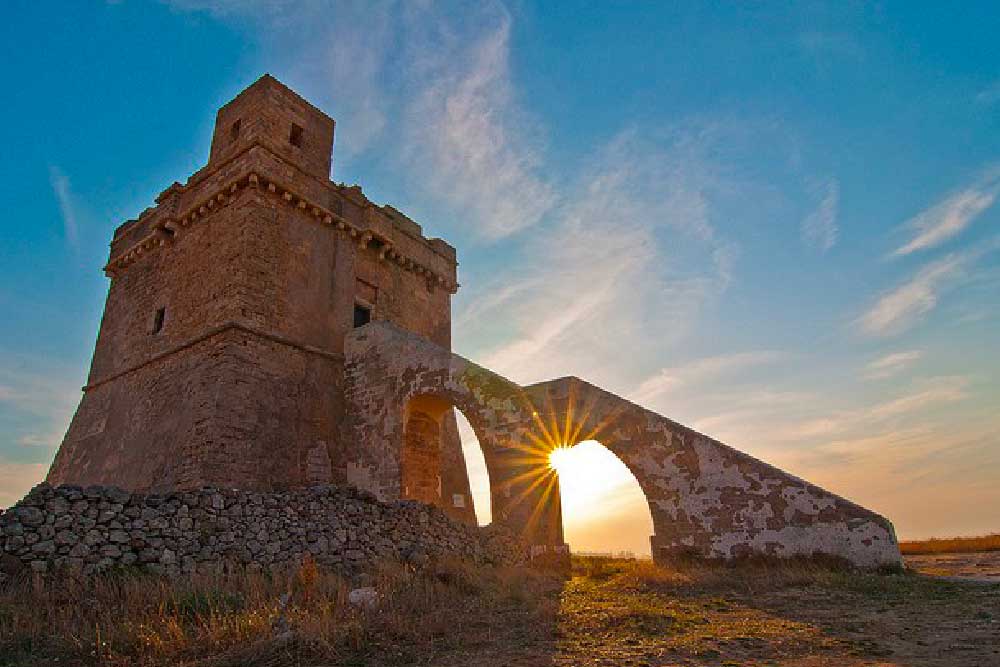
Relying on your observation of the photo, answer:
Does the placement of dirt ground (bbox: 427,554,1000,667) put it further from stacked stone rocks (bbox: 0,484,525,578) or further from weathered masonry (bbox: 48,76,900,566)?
stacked stone rocks (bbox: 0,484,525,578)

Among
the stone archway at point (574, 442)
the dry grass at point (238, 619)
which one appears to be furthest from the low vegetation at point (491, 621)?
the stone archway at point (574, 442)

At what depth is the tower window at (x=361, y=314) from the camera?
49.2 feet

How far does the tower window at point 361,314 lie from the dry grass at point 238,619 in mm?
8580

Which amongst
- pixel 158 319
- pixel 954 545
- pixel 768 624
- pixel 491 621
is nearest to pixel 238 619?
pixel 491 621

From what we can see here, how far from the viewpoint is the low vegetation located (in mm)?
4207

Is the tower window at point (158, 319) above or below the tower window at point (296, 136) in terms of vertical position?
below

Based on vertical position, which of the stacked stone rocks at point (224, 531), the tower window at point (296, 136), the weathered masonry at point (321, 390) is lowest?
the stacked stone rocks at point (224, 531)

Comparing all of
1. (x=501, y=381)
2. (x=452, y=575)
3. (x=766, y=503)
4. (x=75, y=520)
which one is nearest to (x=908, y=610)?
(x=766, y=503)

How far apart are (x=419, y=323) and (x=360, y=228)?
3.19 metres

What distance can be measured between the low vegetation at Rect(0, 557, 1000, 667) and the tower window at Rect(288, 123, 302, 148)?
36.7 feet

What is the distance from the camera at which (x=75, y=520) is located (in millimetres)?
6723

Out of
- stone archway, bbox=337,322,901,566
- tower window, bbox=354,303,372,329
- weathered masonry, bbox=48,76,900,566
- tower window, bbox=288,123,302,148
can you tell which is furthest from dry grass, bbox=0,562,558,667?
tower window, bbox=288,123,302,148

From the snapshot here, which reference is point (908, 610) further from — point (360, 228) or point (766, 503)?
point (360, 228)

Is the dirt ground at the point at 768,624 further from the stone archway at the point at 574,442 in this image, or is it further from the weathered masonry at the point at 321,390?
the weathered masonry at the point at 321,390
